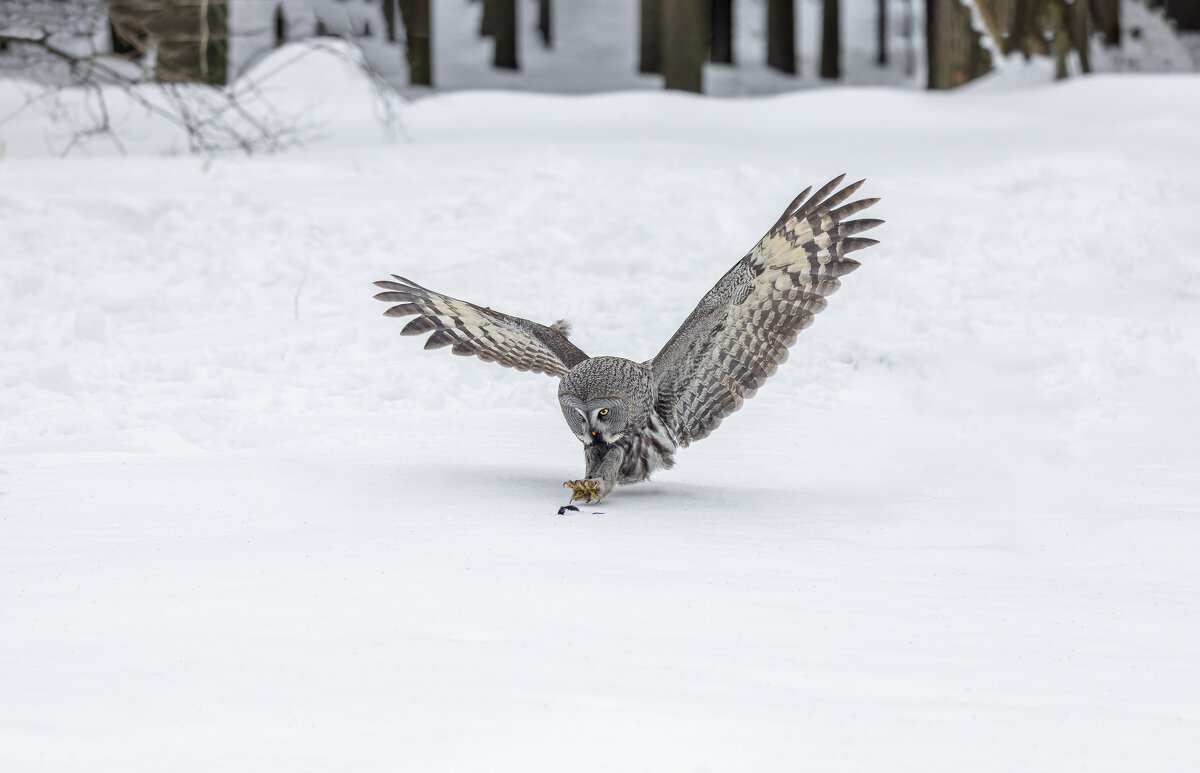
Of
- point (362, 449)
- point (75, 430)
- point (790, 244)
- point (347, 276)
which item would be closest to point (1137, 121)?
point (347, 276)

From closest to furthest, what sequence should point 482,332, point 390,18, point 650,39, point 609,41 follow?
point 482,332
point 650,39
point 390,18
point 609,41

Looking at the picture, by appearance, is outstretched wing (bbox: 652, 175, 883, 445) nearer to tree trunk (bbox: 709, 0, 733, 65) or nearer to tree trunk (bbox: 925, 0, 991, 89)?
tree trunk (bbox: 925, 0, 991, 89)

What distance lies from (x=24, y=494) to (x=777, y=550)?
247 cm

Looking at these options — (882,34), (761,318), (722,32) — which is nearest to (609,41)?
(722,32)

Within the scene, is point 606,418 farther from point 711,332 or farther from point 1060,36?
point 1060,36

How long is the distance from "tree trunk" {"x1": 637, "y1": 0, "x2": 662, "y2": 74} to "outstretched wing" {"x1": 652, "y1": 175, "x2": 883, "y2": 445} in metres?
20.1

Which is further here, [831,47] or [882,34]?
[882,34]

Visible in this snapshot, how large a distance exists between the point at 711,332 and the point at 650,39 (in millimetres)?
20763

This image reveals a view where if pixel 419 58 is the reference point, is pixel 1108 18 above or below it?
above

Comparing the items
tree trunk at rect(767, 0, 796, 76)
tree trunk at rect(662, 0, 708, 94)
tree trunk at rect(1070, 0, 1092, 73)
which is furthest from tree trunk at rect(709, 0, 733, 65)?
tree trunk at rect(1070, 0, 1092, 73)

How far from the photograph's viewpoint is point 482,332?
523 cm

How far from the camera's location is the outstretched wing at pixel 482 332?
199 inches

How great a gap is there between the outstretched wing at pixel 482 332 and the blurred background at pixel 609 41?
18.6ft

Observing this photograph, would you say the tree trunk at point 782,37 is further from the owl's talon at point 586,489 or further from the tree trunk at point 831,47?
the owl's talon at point 586,489
